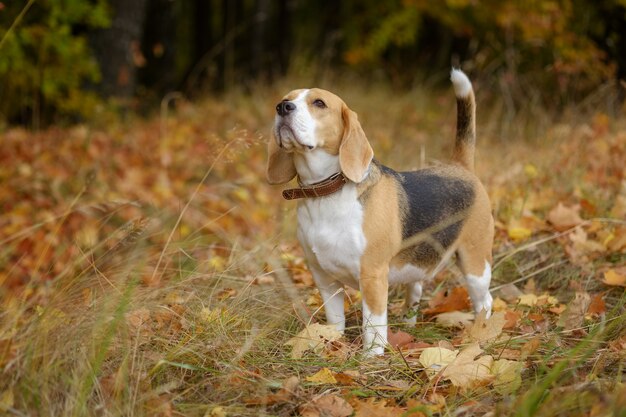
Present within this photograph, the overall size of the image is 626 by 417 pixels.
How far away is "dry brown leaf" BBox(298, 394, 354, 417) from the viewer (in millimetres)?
2750

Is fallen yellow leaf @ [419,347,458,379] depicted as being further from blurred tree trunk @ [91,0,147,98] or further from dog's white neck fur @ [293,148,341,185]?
blurred tree trunk @ [91,0,147,98]

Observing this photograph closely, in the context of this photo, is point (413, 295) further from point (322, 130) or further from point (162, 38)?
point (162, 38)

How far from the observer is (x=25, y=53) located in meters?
10.8

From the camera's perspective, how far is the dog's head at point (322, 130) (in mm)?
3311

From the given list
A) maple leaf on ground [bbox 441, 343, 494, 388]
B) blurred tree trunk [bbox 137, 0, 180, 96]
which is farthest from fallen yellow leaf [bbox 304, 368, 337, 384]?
blurred tree trunk [bbox 137, 0, 180, 96]

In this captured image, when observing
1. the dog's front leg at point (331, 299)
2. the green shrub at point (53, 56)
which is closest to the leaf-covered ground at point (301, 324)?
the dog's front leg at point (331, 299)

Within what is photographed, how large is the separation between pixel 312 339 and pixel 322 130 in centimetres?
101

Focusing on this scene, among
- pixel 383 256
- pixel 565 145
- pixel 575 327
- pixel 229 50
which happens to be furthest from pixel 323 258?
pixel 229 50

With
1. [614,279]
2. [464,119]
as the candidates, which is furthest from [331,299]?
[614,279]

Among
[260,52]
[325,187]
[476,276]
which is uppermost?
[325,187]

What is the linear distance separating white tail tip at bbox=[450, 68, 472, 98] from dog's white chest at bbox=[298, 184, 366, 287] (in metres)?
1.11

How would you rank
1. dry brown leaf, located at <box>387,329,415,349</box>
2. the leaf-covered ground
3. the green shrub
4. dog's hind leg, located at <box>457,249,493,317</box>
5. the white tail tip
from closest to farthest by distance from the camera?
the leaf-covered ground, dry brown leaf, located at <box>387,329,415,349</box>, dog's hind leg, located at <box>457,249,493,317</box>, the white tail tip, the green shrub

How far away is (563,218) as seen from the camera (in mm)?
5066

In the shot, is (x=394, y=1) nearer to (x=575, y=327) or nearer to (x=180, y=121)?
(x=180, y=121)
